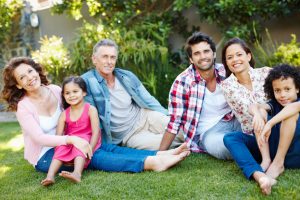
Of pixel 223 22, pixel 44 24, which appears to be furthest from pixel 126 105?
pixel 44 24

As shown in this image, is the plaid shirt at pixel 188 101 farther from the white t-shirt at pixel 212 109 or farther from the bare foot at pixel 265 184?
the bare foot at pixel 265 184

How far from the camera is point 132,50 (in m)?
6.09

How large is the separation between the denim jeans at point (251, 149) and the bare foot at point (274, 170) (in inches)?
3.2

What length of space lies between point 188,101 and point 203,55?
1.43ft

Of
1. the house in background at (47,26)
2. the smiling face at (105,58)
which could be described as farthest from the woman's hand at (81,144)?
the house in background at (47,26)

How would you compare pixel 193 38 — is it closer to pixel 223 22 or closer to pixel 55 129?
pixel 55 129

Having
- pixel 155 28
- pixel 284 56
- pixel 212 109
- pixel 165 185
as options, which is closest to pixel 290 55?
pixel 284 56

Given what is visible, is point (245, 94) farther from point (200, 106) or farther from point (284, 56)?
point (284, 56)

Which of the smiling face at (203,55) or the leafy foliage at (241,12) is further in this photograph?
the leafy foliage at (241,12)

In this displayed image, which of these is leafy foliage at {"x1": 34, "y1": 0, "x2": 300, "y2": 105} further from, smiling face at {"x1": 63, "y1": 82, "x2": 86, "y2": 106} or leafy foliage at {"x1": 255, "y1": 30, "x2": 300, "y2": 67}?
smiling face at {"x1": 63, "y1": 82, "x2": 86, "y2": 106}

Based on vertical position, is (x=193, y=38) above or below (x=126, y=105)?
above

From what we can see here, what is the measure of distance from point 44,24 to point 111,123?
23.3ft

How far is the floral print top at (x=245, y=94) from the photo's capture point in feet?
10.2

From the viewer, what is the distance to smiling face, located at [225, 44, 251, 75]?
3.15 m
